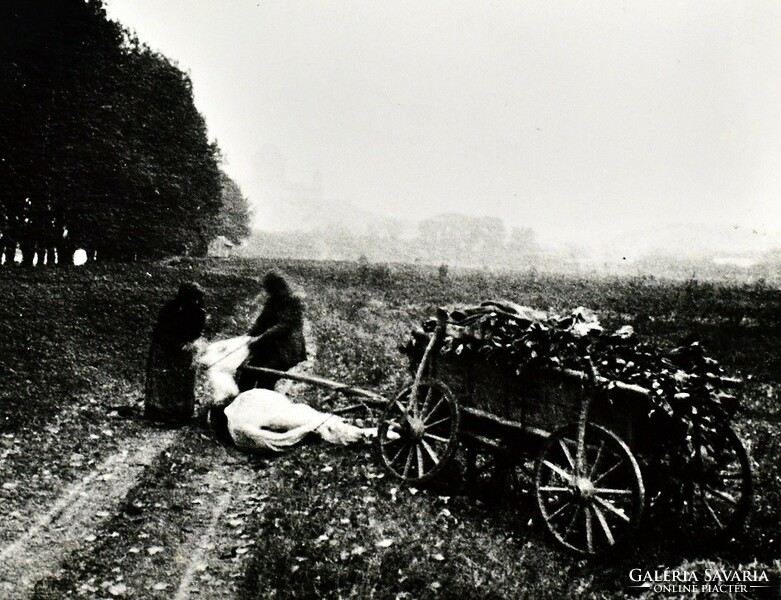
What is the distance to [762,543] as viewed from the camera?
14.0ft

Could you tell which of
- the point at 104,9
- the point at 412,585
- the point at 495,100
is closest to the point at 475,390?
the point at 412,585

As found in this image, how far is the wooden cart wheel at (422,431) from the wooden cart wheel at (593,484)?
3.42ft

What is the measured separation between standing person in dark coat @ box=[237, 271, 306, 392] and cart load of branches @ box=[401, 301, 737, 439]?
2.93 m

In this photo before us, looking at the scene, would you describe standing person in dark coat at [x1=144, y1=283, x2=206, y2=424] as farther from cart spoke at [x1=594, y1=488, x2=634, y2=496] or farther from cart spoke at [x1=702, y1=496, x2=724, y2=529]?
cart spoke at [x1=702, y1=496, x2=724, y2=529]

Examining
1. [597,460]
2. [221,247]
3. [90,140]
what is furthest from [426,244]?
[597,460]

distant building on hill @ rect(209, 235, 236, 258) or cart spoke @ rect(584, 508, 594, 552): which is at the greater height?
distant building on hill @ rect(209, 235, 236, 258)

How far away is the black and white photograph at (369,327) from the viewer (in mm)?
4262

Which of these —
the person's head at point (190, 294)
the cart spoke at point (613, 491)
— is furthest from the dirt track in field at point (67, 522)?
the cart spoke at point (613, 491)

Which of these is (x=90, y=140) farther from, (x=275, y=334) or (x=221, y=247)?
(x=275, y=334)

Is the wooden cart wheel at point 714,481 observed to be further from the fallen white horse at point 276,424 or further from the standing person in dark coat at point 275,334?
the standing person in dark coat at point 275,334

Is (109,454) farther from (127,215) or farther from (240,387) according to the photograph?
(127,215)

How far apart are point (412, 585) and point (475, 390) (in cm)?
200

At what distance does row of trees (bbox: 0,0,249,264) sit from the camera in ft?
26.3

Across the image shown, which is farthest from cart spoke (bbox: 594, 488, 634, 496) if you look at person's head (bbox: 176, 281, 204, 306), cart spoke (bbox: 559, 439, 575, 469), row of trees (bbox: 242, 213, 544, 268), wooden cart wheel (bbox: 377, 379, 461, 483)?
row of trees (bbox: 242, 213, 544, 268)
